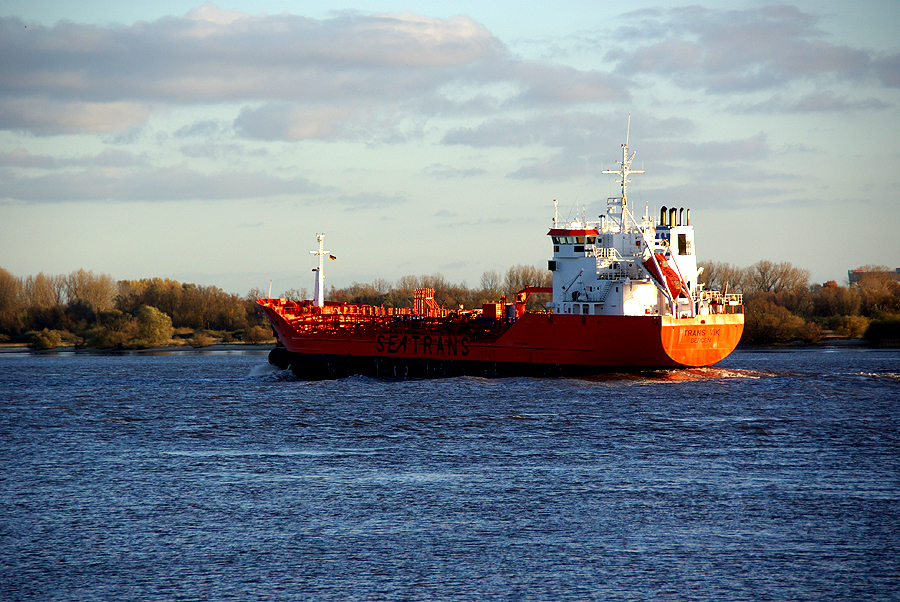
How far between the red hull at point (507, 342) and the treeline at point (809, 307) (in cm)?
3238

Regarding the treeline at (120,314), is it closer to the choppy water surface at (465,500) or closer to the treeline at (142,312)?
the treeline at (142,312)

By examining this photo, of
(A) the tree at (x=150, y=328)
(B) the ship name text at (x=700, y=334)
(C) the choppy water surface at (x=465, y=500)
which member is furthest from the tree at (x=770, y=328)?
(A) the tree at (x=150, y=328)

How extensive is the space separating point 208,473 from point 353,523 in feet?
20.0

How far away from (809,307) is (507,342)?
60440 millimetres

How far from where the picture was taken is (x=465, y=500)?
1659cm

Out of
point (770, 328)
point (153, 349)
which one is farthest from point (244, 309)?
→ point (770, 328)

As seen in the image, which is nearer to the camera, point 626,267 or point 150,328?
point 626,267

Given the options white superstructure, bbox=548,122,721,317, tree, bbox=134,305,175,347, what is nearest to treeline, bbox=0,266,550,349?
tree, bbox=134,305,175,347

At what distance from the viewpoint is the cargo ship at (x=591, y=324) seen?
3438cm

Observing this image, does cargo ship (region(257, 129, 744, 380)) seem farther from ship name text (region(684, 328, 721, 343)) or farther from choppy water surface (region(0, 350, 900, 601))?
choppy water surface (region(0, 350, 900, 601))

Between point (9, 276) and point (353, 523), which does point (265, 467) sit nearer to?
point (353, 523)

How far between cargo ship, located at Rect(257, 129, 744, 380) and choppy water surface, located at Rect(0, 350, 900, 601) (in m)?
3.06

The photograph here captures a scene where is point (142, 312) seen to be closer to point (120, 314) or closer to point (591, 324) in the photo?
point (120, 314)

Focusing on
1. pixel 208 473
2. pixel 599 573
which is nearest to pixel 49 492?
pixel 208 473
